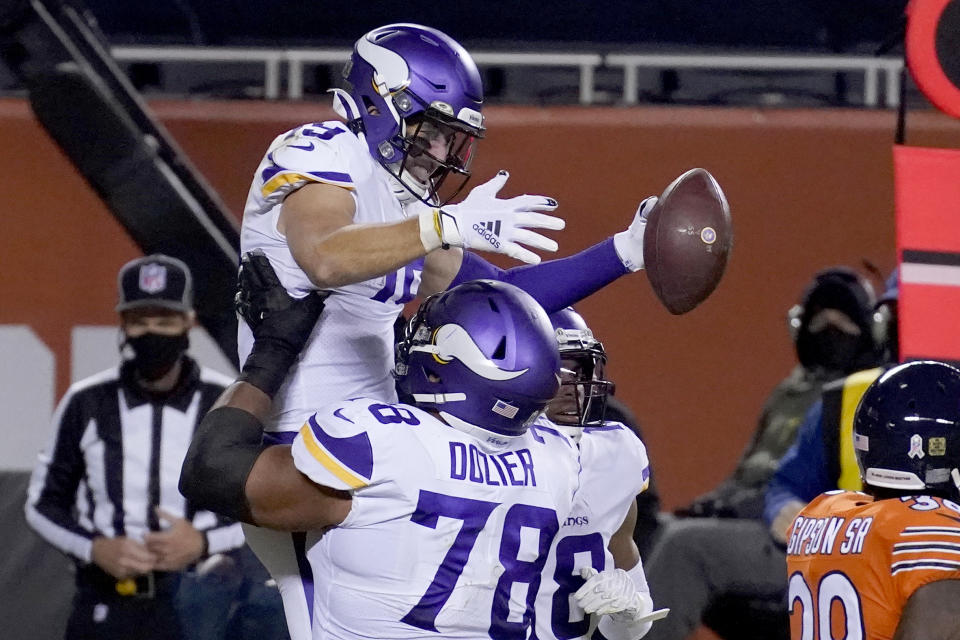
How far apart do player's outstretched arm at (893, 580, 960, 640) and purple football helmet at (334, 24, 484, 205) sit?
110 cm

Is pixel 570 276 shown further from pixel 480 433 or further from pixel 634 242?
pixel 480 433

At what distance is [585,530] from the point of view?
2.65 m

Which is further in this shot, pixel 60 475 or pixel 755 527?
pixel 755 527

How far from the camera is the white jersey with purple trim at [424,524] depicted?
7.53 ft

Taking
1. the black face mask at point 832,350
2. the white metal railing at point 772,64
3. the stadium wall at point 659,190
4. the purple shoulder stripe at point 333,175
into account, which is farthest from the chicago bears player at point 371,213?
the white metal railing at point 772,64

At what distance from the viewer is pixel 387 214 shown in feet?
9.23

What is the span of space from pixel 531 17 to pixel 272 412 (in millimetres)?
4315

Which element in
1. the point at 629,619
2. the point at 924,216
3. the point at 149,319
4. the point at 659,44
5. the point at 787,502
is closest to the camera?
the point at 629,619

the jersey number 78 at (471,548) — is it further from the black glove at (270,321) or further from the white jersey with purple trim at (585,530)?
the black glove at (270,321)

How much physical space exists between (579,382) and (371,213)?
532 millimetres

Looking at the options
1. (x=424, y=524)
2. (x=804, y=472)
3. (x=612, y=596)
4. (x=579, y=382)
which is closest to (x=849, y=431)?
(x=804, y=472)

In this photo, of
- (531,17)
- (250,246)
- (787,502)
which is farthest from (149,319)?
(531,17)

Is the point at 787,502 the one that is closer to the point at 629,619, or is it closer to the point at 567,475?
the point at 629,619

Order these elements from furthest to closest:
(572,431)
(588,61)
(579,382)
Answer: (588,61)
(579,382)
(572,431)
